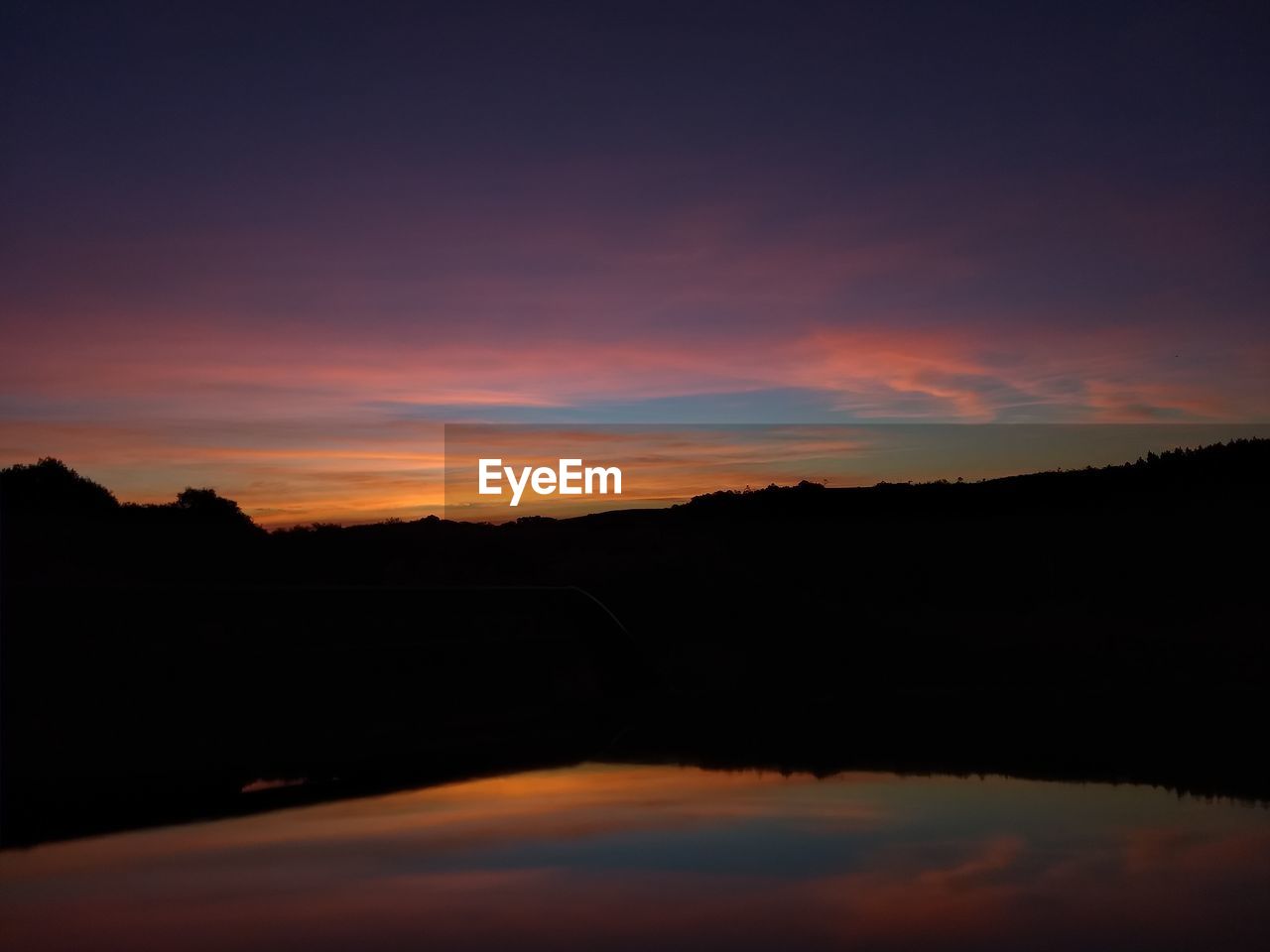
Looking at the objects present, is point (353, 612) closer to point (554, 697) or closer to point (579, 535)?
point (554, 697)

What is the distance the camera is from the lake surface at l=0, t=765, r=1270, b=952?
370 centimetres

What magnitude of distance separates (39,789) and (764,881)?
3.85 m

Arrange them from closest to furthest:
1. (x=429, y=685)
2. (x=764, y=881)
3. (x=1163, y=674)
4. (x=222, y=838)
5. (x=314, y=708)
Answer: (x=764, y=881)
(x=222, y=838)
(x=314, y=708)
(x=429, y=685)
(x=1163, y=674)

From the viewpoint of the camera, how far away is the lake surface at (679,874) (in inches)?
146

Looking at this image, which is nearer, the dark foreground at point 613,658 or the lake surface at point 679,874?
the lake surface at point 679,874

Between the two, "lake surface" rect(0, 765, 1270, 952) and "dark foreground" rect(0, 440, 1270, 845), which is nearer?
"lake surface" rect(0, 765, 1270, 952)

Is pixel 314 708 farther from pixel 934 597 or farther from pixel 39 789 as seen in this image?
pixel 934 597

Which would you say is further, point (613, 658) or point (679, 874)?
point (613, 658)

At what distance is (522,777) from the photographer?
6.53 metres

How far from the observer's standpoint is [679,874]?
4453 mm

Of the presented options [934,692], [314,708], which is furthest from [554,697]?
[934,692]

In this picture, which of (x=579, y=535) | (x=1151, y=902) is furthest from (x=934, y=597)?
(x=1151, y=902)

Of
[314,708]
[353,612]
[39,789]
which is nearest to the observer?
[39,789]

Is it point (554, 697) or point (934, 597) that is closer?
point (554, 697)
